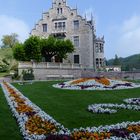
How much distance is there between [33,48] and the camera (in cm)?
5584

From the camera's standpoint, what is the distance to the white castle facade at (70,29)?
66312mm

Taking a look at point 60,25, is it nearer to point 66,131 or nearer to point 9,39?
point 9,39

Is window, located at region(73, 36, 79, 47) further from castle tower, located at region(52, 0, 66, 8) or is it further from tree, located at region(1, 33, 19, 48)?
tree, located at region(1, 33, 19, 48)

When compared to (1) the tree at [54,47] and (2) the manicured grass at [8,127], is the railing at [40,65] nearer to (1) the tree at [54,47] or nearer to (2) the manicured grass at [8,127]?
(1) the tree at [54,47]

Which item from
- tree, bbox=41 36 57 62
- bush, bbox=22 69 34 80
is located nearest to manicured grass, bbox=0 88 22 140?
bush, bbox=22 69 34 80

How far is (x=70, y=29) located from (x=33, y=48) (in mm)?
13532

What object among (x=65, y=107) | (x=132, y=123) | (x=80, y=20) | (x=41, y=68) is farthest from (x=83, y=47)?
(x=132, y=123)

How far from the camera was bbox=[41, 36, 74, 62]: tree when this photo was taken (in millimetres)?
58125

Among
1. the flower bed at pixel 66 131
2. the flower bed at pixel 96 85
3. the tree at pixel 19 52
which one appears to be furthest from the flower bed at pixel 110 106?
the tree at pixel 19 52

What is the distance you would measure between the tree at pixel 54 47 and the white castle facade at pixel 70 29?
6.23m

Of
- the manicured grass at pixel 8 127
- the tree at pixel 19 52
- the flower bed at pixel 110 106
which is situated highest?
the tree at pixel 19 52

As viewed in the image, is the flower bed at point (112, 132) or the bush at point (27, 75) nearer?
the flower bed at point (112, 132)

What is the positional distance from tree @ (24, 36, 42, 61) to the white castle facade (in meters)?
11.5

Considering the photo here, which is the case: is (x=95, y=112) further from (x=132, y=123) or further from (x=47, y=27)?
(x=47, y=27)
